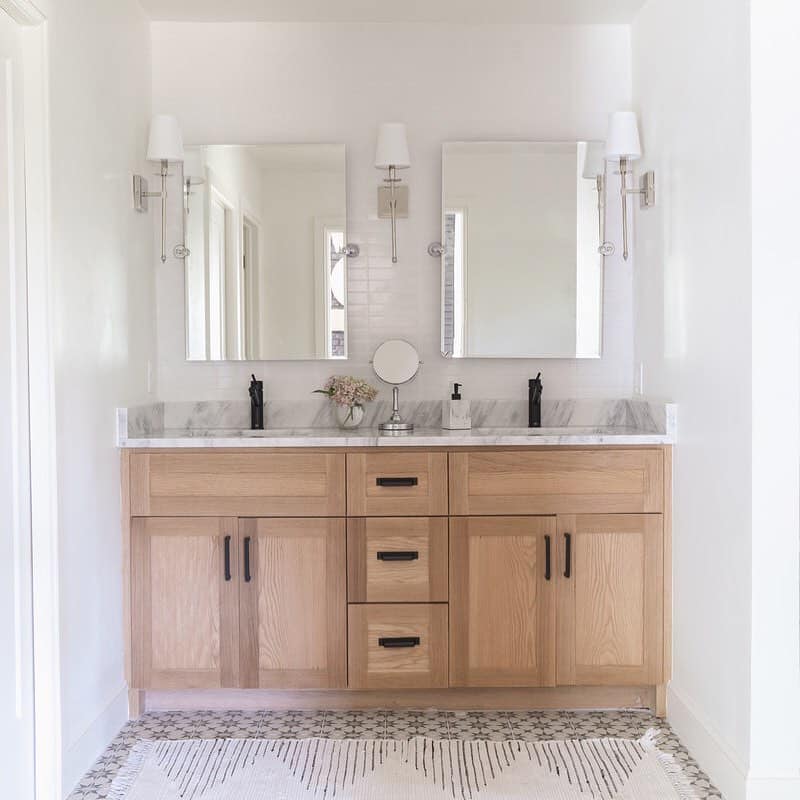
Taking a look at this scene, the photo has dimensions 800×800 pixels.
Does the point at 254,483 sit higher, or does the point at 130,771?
the point at 254,483

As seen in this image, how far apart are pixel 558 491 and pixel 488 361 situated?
0.70 m

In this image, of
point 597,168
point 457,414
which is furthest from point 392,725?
point 597,168

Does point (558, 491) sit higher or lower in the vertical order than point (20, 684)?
higher

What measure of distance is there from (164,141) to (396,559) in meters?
1.67

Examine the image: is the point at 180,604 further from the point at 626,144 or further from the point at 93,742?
the point at 626,144

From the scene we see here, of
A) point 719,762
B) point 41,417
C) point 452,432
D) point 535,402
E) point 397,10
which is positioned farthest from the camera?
point 535,402

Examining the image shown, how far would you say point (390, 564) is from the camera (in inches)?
120

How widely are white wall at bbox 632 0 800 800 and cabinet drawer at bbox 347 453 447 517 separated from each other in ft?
2.52

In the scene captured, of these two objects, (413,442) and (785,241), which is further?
(413,442)

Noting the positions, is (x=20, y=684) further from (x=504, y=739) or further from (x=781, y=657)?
(x=781, y=657)

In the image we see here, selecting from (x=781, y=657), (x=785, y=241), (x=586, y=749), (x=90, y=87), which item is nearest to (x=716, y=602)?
(x=781, y=657)

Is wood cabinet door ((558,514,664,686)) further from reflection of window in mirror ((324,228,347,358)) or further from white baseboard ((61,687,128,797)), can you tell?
white baseboard ((61,687,128,797))

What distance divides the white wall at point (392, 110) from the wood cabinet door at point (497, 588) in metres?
0.68

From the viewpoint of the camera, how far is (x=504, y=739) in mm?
2906
